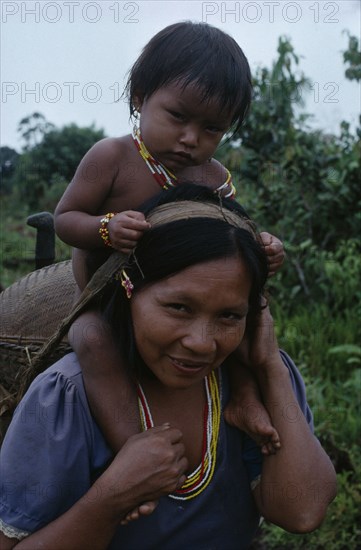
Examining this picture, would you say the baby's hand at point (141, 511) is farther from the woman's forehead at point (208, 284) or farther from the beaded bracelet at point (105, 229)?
the beaded bracelet at point (105, 229)

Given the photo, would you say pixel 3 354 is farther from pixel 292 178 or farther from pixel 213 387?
pixel 292 178

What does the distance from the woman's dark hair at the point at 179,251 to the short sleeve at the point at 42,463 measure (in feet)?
0.76

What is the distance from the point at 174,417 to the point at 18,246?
20.4 ft

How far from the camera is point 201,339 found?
67.5 inches

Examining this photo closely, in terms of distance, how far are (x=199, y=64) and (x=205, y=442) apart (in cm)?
107

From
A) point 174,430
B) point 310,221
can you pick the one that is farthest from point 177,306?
point 310,221

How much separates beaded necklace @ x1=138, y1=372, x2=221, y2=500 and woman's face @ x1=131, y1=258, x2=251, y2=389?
171mm

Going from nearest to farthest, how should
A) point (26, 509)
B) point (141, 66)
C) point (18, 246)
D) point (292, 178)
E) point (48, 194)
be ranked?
point (26, 509) → point (141, 66) → point (292, 178) → point (18, 246) → point (48, 194)

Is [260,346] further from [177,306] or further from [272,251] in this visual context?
[177,306]

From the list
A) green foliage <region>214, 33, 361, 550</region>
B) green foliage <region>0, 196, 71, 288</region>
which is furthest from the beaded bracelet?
green foliage <region>0, 196, 71, 288</region>

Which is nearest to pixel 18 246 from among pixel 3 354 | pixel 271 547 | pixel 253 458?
pixel 271 547

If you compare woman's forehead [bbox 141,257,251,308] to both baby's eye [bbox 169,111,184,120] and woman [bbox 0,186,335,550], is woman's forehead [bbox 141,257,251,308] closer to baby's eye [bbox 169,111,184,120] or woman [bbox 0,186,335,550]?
woman [bbox 0,186,335,550]

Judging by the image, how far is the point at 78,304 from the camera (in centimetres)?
199

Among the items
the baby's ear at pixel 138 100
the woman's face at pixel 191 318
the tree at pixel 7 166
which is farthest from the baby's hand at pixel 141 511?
the tree at pixel 7 166
